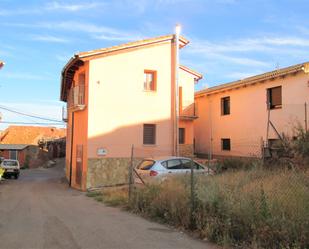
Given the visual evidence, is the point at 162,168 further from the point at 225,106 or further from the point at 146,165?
the point at 225,106

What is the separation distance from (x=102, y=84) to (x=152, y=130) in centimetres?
434

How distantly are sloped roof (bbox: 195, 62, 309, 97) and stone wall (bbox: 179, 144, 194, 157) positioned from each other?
4381mm

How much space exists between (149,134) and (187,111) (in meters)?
3.52

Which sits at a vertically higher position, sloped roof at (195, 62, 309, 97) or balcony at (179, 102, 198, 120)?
sloped roof at (195, 62, 309, 97)

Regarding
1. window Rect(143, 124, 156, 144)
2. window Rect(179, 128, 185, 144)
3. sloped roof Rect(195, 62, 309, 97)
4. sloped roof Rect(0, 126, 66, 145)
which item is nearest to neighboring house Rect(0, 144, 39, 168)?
sloped roof Rect(0, 126, 66, 145)

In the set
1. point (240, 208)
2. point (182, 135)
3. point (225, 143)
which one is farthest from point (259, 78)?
point (240, 208)

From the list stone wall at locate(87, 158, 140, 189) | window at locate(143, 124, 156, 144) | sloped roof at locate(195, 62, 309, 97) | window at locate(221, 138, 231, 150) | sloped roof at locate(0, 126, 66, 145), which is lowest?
stone wall at locate(87, 158, 140, 189)

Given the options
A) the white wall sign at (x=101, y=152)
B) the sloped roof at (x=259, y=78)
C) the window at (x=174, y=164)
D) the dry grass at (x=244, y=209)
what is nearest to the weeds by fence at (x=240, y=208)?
the dry grass at (x=244, y=209)

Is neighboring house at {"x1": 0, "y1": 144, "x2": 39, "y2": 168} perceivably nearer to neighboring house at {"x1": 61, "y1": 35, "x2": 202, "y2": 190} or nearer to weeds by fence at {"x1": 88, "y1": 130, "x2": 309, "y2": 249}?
neighboring house at {"x1": 61, "y1": 35, "x2": 202, "y2": 190}

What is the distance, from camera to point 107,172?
23531mm

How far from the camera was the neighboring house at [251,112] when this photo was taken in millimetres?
21172

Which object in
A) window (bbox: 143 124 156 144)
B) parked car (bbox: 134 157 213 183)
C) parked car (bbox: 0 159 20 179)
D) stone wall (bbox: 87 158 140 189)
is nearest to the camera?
parked car (bbox: 134 157 213 183)

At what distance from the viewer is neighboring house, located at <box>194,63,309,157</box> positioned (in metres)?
21.2

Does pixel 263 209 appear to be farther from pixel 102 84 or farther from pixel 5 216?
pixel 102 84
